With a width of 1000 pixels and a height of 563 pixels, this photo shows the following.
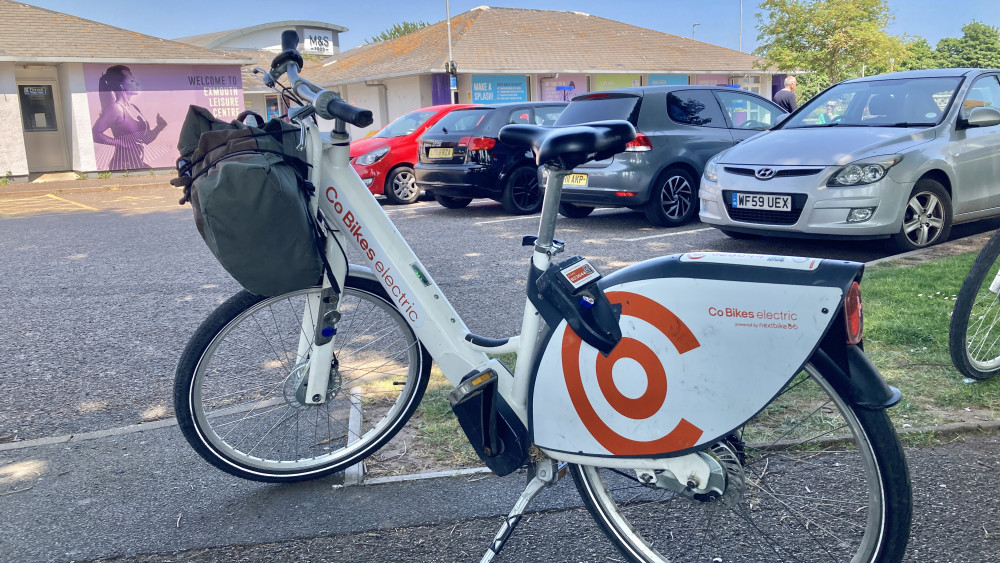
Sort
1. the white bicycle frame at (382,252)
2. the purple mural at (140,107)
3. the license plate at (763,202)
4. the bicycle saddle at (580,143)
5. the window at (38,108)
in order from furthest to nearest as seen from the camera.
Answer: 1. the window at (38,108)
2. the purple mural at (140,107)
3. the license plate at (763,202)
4. the white bicycle frame at (382,252)
5. the bicycle saddle at (580,143)

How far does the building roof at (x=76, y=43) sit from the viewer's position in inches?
834

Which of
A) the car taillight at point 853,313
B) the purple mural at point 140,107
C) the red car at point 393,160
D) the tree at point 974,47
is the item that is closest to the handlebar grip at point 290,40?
the car taillight at point 853,313

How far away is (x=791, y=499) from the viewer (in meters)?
2.70

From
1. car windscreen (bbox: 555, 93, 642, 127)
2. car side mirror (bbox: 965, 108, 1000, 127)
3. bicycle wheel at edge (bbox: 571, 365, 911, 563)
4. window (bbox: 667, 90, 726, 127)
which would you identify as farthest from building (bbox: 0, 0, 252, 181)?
bicycle wheel at edge (bbox: 571, 365, 911, 563)

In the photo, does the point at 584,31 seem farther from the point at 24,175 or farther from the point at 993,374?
the point at 993,374

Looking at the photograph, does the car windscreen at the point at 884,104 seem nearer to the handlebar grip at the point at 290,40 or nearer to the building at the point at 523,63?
the handlebar grip at the point at 290,40

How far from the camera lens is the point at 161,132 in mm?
22984

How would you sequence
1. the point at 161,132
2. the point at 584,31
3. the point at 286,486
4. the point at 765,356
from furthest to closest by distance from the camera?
the point at 584,31, the point at 161,132, the point at 286,486, the point at 765,356

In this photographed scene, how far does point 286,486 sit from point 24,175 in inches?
850

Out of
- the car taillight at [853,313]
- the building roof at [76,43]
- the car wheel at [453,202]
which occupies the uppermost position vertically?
the building roof at [76,43]

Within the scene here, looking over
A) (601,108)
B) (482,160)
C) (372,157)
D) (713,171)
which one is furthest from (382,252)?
(372,157)

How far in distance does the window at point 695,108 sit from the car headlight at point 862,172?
3107 mm

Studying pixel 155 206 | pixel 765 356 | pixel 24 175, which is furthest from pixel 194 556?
pixel 24 175

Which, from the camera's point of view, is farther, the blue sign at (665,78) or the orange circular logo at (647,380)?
the blue sign at (665,78)
